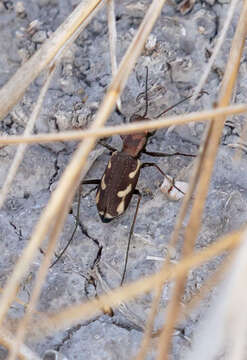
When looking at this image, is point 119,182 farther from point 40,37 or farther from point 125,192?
point 40,37

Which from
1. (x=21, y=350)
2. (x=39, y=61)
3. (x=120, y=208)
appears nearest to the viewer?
(x=39, y=61)

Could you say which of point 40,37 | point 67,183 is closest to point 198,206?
point 67,183

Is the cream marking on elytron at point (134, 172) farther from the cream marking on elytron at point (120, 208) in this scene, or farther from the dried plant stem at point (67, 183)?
the dried plant stem at point (67, 183)

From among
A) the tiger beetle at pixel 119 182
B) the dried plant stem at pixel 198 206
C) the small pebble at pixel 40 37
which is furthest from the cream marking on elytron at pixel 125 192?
the dried plant stem at pixel 198 206

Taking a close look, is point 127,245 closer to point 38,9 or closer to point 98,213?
point 98,213

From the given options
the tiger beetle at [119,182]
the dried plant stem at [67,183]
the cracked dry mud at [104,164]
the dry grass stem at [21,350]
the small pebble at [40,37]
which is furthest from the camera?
the small pebble at [40,37]

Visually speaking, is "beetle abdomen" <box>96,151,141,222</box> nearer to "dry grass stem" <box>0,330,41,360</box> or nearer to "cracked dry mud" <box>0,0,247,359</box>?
"cracked dry mud" <box>0,0,247,359</box>

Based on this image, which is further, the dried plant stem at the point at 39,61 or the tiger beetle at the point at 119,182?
the tiger beetle at the point at 119,182
